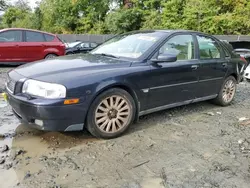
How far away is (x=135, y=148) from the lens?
142 inches

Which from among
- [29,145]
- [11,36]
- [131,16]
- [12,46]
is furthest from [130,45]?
[131,16]

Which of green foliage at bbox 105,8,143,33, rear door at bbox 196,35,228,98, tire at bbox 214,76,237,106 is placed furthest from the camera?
green foliage at bbox 105,8,143,33

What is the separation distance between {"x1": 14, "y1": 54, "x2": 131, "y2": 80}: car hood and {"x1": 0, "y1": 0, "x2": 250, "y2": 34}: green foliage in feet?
63.0

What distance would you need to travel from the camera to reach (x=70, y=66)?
12.3ft

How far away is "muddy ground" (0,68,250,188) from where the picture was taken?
2.87 metres

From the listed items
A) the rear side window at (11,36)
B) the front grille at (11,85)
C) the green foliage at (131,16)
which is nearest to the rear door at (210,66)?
the front grille at (11,85)

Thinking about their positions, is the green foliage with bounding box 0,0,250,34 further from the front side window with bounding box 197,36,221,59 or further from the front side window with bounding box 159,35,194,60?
the front side window with bounding box 159,35,194,60

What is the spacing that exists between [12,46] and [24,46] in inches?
15.9

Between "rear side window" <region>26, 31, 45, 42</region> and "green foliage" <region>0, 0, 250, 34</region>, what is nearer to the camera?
"rear side window" <region>26, 31, 45, 42</region>

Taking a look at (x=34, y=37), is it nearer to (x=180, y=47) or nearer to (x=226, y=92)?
(x=180, y=47)

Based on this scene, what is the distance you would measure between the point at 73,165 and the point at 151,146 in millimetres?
1067

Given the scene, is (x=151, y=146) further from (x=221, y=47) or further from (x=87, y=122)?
(x=221, y=47)

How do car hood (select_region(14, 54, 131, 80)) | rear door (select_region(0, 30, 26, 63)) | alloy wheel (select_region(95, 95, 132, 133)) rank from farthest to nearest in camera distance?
1. rear door (select_region(0, 30, 26, 63))
2. alloy wheel (select_region(95, 95, 132, 133))
3. car hood (select_region(14, 54, 131, 80))

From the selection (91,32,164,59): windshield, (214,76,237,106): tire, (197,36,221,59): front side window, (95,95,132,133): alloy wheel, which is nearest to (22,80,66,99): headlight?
(95,95,132,133): alloy wheel
